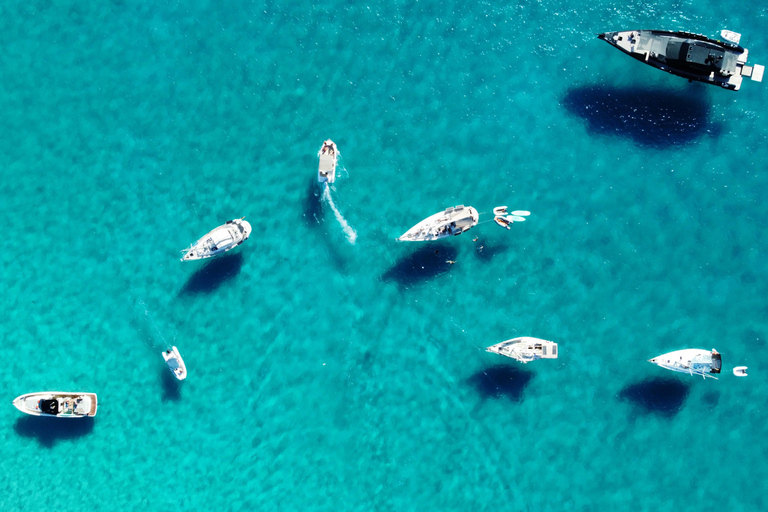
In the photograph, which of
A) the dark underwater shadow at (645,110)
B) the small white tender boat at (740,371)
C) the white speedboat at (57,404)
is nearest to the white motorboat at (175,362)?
the white speedboat at (57,404)

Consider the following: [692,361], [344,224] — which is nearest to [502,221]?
[344,224]

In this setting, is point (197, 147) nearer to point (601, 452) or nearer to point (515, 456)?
point (515, 456)

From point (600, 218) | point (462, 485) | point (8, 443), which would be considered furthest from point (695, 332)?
point (8, 443)

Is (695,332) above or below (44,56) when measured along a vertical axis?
below

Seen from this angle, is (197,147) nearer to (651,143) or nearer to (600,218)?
(600,218)

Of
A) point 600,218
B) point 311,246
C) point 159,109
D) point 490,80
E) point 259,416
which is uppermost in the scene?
point 490,80

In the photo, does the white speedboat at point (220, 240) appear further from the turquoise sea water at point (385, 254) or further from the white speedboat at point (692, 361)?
the white speedboat at point (692, 361)

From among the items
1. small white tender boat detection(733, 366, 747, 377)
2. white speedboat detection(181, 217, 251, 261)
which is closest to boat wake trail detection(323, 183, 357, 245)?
white speedboat detection(181, 217, 251, 261)
